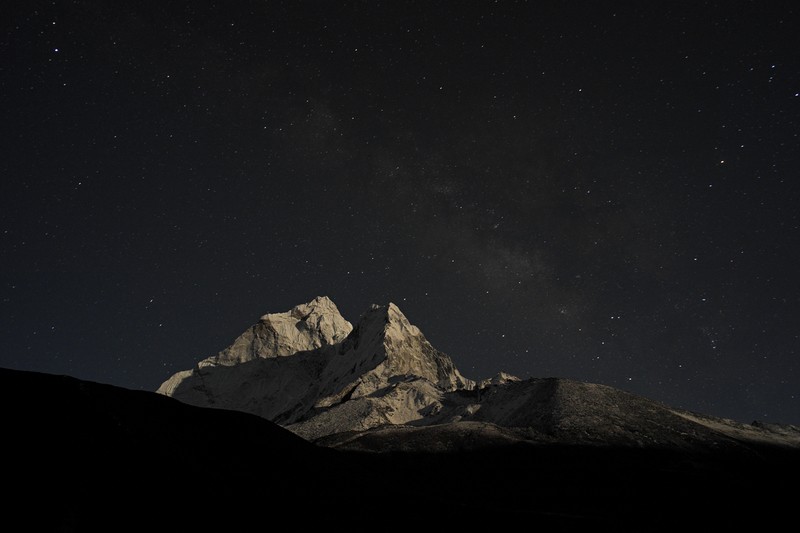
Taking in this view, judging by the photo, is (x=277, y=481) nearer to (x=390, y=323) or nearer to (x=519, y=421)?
(x=519, y=421)

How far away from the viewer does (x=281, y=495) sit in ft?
71.2

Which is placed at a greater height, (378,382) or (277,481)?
(378,382)

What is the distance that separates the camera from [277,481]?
77.0 ft

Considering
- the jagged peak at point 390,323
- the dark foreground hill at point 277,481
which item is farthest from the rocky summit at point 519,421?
the jagged peak at point 390,323

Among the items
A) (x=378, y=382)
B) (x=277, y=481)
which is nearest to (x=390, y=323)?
(x=378, y=382)

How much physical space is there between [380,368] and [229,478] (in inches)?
4572

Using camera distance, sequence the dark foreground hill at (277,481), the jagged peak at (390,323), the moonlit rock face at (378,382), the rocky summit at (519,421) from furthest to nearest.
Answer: the jagged peak at (390,323) < the moonlit rock face at (378,382) < the rocky summit at (519,421) < the dark foreground hill at (277,481)

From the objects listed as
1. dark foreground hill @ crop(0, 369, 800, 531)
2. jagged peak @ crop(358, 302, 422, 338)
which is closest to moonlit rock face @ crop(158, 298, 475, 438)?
jagged peak @ crop(358, 302, 422, 338)

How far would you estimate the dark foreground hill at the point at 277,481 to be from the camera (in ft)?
52.5

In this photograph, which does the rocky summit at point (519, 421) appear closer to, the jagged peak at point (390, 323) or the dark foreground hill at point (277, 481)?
the dark foreground hill at point (277, 481)

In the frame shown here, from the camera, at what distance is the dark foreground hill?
16.0 metres

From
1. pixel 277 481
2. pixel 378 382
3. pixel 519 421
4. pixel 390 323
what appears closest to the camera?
pixel 277 481

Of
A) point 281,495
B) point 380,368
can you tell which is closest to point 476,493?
point 281,495

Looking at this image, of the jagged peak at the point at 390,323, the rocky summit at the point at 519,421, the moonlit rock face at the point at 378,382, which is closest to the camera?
the rocky summit at the point at 519,421
